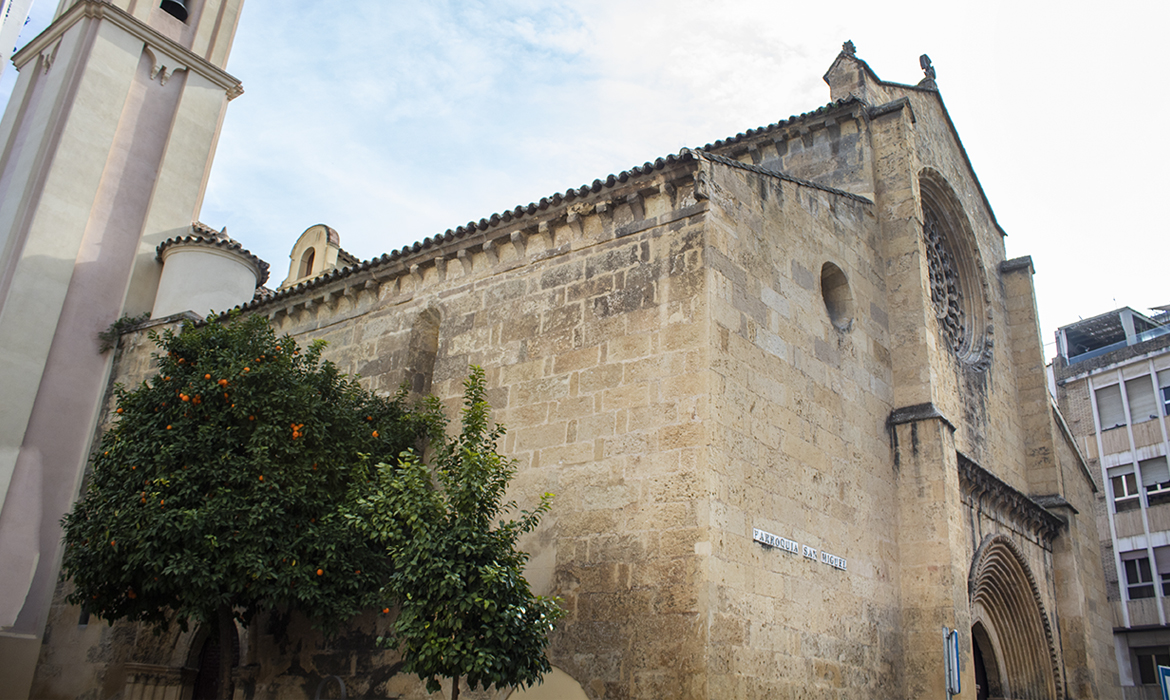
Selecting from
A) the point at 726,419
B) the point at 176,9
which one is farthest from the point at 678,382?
the point at 176,9

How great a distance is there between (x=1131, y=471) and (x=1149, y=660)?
5.35 metres

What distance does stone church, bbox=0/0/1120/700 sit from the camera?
342 inches

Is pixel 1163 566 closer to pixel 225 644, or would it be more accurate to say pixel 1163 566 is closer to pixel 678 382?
pixel 678 382

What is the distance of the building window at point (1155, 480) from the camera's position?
2462 centimetres

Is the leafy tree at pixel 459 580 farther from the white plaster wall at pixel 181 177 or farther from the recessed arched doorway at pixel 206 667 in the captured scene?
the white plaster wall at pixel 181 177

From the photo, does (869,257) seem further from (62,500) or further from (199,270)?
(62,500)

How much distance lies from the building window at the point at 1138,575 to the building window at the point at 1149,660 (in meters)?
1.39

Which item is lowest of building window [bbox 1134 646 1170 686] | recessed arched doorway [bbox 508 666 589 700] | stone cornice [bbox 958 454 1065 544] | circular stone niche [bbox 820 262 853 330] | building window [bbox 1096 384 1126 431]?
recessed arched doorway [bbox 508 666 589 700]

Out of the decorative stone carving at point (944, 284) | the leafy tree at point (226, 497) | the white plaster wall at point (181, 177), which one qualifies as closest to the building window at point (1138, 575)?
the decorative stone carving at point (944, 284)

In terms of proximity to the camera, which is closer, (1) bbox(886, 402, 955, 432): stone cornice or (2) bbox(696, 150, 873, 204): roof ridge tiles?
(2) bbox(696, 150, 873, 204): roof ridge tiles

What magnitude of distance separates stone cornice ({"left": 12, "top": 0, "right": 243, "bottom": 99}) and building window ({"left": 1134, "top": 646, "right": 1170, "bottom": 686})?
2693cm

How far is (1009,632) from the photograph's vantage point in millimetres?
12664

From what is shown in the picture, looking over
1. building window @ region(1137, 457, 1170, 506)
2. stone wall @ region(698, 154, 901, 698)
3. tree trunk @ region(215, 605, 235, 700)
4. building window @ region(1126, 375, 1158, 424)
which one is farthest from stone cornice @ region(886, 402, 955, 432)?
building window @ region(1126, 375, 1158, 424)

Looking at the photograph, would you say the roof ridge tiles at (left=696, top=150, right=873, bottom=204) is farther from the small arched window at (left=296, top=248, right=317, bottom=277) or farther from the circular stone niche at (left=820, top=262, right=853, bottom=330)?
the small arched window at (left=296, top=248, right=317, bottom=277)
